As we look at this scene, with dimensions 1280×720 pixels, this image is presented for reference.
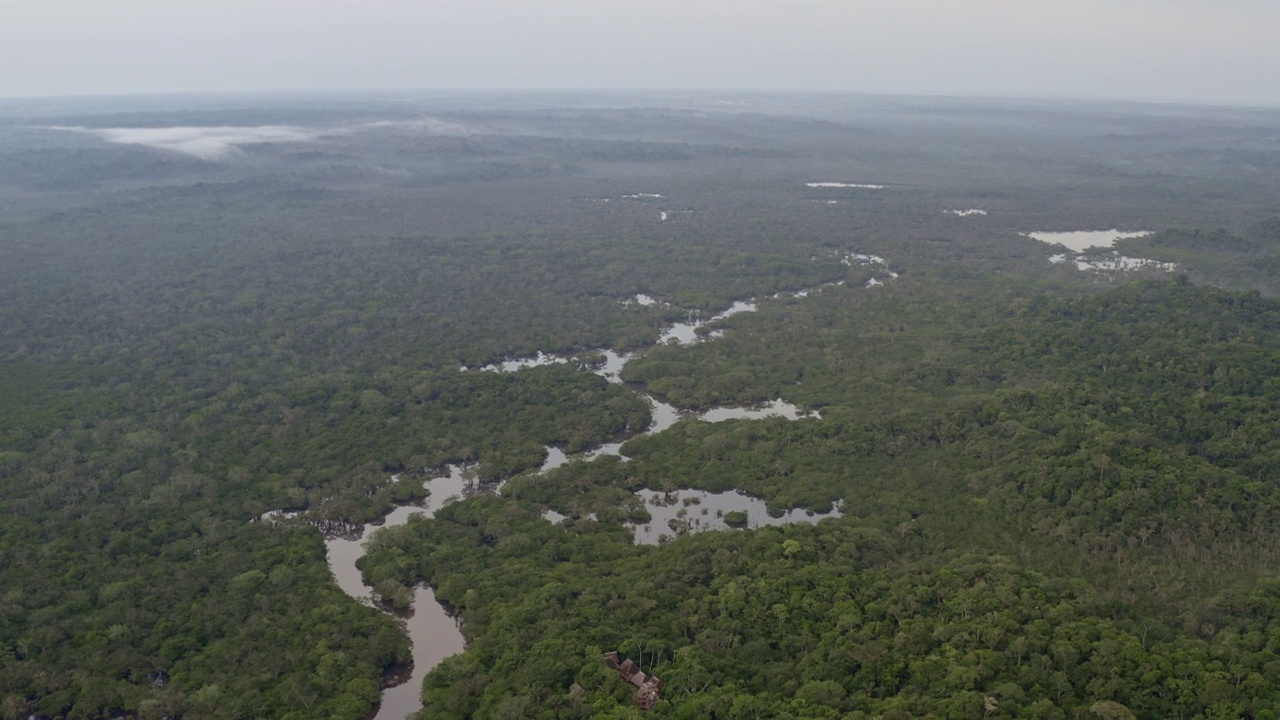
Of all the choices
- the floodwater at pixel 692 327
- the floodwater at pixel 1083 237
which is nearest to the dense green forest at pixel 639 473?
the floodwater at pixel 692 327

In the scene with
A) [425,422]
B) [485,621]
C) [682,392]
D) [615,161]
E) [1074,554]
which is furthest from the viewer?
[615,161]

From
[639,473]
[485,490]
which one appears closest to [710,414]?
[639,473]

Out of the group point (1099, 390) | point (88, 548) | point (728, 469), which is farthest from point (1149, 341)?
point (88, 548)

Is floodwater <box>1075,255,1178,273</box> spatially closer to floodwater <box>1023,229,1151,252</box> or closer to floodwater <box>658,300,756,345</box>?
floodwater <box>1023,229,1151,252</box>

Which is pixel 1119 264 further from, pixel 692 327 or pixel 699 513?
pixel 699 513

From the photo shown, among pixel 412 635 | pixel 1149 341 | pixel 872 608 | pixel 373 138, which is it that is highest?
pixel 373 138

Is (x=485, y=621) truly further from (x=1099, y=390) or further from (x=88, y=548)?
(x=1099, y=390)

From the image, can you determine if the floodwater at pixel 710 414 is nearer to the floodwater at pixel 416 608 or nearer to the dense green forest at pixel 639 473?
the dense green forest at pixel 639 473
